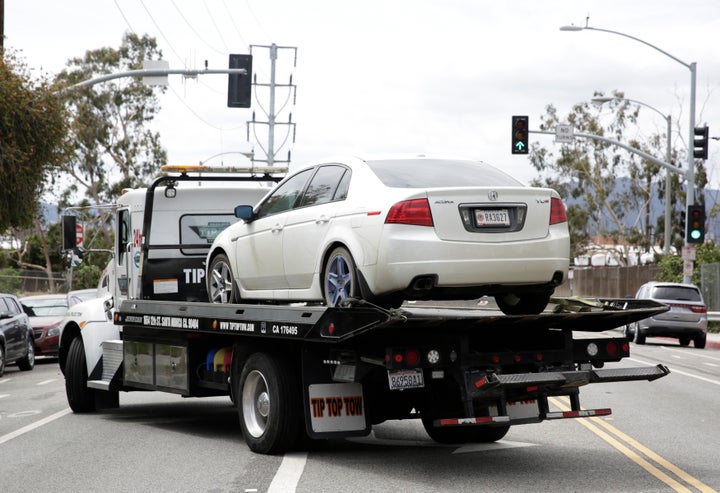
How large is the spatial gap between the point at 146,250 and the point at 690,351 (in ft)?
61.9

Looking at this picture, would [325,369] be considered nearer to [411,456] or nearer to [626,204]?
[411,456]

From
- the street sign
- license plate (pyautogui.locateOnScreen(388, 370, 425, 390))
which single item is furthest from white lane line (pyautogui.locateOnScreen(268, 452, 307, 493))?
the street sign

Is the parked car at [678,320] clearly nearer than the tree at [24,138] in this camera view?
No

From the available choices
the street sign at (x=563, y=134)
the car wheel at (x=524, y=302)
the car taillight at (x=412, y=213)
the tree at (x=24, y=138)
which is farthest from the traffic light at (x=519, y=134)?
the car taillight at (x=412, y=213)

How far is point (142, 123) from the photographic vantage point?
58.8 metres

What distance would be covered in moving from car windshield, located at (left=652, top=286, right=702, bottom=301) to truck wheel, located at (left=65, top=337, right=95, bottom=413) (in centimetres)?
1941

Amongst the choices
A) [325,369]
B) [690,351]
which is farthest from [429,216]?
[690,351]

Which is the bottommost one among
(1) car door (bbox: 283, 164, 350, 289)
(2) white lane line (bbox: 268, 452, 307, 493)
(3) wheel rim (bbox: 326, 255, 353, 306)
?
(2) white lane line (bbox: 268, 452, 307, 493)

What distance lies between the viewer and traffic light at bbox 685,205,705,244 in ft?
108

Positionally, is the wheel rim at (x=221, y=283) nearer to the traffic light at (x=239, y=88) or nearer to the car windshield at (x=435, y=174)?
the car windshield at (x=435, y=174)

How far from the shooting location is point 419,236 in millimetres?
8391

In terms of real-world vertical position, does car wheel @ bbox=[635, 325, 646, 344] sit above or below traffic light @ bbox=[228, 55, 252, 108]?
below

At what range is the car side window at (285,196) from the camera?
398 inches

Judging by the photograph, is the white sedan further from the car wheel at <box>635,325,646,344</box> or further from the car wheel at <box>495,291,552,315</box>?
the car wheel at <box>635,325,646,344</box>
